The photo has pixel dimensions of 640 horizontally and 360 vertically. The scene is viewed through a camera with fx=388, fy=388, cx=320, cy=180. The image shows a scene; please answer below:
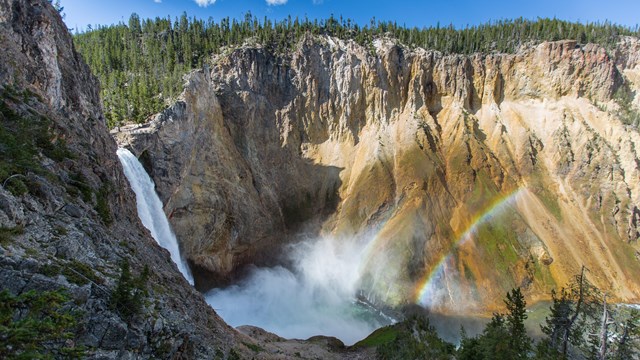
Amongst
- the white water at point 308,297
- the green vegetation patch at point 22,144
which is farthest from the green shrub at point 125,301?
the white water at point 308,297

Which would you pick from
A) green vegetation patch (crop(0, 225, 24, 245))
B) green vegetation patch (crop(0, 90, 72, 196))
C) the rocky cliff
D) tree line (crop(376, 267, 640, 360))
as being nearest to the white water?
the rocky cliff

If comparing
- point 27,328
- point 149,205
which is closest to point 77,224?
point 27,328

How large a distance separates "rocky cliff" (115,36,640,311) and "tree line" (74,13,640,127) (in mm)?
4080

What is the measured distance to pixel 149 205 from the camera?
38562mm

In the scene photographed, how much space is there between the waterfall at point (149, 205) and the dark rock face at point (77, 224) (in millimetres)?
7723

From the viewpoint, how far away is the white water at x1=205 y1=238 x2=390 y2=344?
42.2 meters

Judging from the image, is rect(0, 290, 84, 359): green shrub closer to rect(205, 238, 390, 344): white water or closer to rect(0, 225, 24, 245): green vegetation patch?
rect(0, 225, 24, 245): green vegetation patch

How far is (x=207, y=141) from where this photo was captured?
50.0m

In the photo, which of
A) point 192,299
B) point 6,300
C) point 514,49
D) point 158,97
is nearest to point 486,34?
point 514,49

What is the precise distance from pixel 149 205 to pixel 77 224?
1032 inches

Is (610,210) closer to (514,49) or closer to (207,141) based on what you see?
(514,49)

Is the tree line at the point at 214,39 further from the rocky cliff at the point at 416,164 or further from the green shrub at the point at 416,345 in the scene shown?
the green shrub at the point at 416,345

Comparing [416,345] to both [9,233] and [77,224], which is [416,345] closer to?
[77,224]

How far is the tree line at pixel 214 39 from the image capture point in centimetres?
5434
